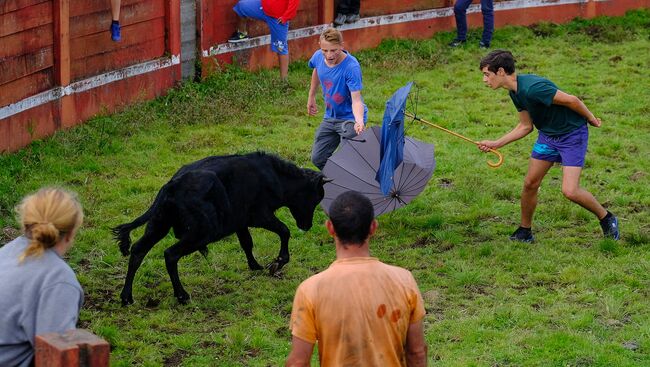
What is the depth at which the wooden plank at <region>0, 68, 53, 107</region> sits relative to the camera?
11.3 meters

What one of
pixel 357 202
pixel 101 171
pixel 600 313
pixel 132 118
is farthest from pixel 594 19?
pixel 357 202

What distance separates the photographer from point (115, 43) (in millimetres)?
13094

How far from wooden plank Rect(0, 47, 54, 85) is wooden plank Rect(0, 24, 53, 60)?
0.05 m

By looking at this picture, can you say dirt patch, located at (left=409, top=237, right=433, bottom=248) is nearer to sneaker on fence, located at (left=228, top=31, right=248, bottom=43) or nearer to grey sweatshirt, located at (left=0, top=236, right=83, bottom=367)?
grey sweatshirt, located at (left=0, top=236, right=83, bottom=367)

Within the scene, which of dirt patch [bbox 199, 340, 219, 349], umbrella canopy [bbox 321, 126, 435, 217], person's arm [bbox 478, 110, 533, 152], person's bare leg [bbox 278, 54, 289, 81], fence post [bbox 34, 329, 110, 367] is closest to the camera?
fence post [bbox 34, 329, 110, 367]

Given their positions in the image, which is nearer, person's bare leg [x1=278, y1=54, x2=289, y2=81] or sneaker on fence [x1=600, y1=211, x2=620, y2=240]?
sneaker on fence [x1=600, y1=211, x2=620, y2=240]

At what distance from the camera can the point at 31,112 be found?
1162 cm

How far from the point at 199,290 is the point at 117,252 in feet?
3.41

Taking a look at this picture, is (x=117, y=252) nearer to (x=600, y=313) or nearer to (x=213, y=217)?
(x=213, y=217)

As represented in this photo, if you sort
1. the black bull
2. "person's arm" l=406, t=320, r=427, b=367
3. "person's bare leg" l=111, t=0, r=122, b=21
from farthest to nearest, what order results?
"person's bare leg" l=111, t=0, r=122, b=21
the black bull
"person's arm" l=406, t=320, r=427, b=367

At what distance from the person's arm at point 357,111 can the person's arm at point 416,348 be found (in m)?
4.70

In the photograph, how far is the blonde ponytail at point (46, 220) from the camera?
13.8ft

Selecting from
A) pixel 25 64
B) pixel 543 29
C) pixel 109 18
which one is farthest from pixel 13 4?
pixel 543 29

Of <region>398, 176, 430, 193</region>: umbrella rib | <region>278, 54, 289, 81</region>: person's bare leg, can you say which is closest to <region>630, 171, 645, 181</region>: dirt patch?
<region>398, 176, 430, 193</region>: umbrella rib
